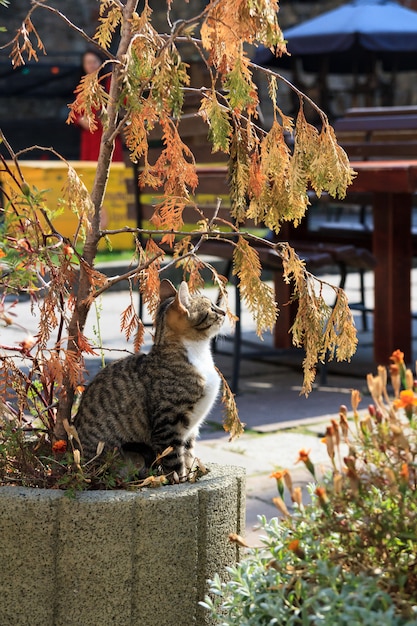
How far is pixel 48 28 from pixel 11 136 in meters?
2.23

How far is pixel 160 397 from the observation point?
2.87 m

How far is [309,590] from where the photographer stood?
1894mm

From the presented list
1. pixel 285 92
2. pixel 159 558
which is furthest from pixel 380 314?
pixel 285 92

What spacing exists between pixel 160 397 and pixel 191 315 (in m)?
0.32

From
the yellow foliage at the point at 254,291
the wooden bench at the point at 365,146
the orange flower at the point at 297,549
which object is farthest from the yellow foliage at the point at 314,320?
the wooden bench at the point at 365,146

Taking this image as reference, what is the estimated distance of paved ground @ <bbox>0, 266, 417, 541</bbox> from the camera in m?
4.00

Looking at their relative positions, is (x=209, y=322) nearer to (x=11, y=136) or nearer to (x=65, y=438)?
(x=65, y=438)

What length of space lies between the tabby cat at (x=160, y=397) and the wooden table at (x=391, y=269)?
2.67 metres

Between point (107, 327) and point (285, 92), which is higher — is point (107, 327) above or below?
below

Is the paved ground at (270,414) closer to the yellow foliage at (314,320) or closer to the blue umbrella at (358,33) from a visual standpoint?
the yellow foliage at (314,320)

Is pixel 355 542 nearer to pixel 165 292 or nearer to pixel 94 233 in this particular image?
pixel 94 233

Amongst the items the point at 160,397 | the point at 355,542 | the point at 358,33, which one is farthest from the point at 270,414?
the point at 358,33

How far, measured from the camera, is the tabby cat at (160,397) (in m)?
2.82

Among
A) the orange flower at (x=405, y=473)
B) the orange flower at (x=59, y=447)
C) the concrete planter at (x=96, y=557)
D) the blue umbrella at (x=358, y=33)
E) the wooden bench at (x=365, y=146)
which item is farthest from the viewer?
the blue umbrella at (x=358, y=33)
